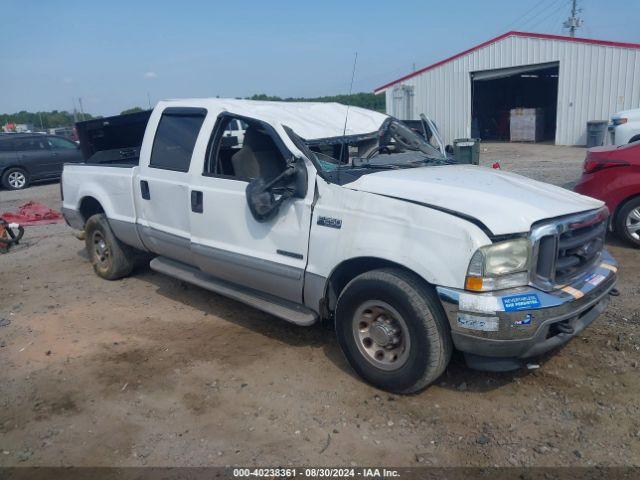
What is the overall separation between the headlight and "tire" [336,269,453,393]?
12.3 inches

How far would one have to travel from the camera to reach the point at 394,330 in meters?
3.48

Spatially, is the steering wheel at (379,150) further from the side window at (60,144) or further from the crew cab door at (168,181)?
the side window at (60,144)

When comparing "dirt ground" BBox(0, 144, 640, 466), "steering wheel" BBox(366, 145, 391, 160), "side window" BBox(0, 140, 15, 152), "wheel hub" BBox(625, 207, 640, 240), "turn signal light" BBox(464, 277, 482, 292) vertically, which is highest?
"steering wheel" BBox(366, 145, 391, 160)

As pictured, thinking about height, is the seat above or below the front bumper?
above

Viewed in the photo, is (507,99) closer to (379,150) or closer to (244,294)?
(379,150)

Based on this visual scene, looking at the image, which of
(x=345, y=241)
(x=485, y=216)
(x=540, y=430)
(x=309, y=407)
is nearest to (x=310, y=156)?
(x=345, y=241)

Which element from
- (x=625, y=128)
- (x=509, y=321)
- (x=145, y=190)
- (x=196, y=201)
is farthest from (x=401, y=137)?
(x=625, y=128)

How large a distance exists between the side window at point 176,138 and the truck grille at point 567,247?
3001 millimetres

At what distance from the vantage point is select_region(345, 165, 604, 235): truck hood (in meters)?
3.16

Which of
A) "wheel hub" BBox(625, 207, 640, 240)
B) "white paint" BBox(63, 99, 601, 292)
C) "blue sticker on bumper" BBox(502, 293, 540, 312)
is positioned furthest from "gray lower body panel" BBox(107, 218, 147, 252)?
"wheel hub" BBox(625, 207, 640, 240)

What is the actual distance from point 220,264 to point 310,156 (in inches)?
50.9

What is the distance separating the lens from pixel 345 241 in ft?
11.8

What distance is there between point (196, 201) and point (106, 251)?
2.25m

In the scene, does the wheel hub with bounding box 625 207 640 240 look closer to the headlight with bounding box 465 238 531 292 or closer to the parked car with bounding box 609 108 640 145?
the headlight with bounding box 465 238 531 292
